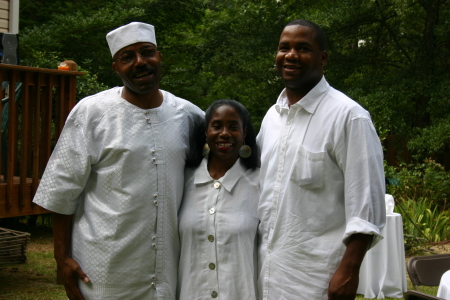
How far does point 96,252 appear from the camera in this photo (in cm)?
313

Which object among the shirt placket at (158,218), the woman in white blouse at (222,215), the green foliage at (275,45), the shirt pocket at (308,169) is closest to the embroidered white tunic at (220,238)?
the woman in white blouse at (222,215)

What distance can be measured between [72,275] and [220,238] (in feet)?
2.56

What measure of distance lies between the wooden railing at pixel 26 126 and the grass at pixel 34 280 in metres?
0.99

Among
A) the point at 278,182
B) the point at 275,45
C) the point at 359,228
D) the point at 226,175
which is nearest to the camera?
the point at 359,228

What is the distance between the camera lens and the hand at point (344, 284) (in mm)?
2633

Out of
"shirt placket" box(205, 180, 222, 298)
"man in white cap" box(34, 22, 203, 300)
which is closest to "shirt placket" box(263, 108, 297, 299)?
"shirt placket" box(205, 180, 222, 298)

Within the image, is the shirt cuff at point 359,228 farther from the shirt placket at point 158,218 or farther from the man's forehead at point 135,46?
the man's forehead at point 135,46

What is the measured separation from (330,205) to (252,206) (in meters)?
0.56

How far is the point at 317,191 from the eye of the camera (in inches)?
110

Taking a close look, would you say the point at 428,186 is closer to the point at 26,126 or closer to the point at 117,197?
the point at 26,126

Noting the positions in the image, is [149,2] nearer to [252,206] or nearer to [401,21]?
[401,21]

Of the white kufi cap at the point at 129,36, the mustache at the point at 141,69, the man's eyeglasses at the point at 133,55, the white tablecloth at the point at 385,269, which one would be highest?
the white kufi cap at the point at 129,36

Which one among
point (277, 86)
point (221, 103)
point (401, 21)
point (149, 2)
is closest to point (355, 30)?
point (401, 21)

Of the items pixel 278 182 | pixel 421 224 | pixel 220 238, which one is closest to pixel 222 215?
pixel 220 238
